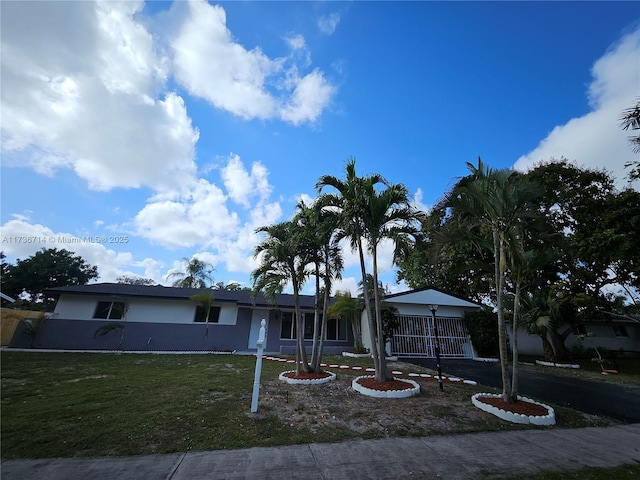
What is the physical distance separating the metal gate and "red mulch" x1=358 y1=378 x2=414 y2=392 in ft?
29.0

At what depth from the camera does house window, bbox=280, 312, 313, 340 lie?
1795 cm

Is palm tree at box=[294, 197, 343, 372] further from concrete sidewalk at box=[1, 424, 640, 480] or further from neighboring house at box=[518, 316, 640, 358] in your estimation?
neighboring house at box=[518, 316, 640, 358]

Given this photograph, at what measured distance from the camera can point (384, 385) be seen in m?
7.64

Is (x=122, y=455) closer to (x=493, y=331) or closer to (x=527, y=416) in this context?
(x=527, y=416)

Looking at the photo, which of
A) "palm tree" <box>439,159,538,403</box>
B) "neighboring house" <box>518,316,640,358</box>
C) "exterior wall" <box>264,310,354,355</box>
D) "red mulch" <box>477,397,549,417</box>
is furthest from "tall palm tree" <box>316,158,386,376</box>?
"neighboring house" <box>518,316,640,358</box>

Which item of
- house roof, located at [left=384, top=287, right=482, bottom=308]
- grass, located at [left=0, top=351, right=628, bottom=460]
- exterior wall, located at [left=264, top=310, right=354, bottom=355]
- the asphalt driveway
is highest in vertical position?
house roof, located at [left=384, top=287, right=482, bottom=308]

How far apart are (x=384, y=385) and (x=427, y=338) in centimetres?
1069

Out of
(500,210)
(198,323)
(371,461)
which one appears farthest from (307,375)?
(198,323)

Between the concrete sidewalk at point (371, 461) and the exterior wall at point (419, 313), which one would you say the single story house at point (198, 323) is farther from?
the concrete sidewalk at point (371, 461)

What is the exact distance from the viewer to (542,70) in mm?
9961

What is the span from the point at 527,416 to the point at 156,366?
39.0ft

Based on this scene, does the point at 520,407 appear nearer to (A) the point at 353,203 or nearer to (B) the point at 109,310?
(A) the point at 353,203

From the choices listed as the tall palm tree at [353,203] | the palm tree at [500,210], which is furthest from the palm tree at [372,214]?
the palm tree at [500,210]

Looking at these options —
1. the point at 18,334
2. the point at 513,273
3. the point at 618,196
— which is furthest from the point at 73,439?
the point at 618,196
